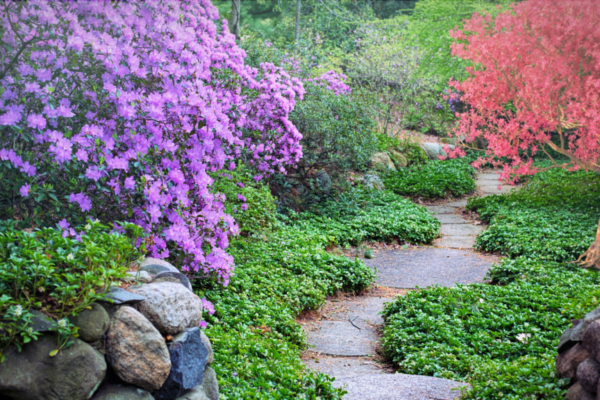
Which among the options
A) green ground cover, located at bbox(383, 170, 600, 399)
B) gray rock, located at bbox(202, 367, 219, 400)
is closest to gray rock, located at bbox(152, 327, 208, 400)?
gray rock, located at bbox(202, 367, 219, 400)

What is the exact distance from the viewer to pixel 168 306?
2.33 metres

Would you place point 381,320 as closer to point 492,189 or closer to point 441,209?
point 441,209

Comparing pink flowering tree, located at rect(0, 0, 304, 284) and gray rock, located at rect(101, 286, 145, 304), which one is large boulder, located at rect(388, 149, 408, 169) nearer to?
pink flowering tree, located at rect(0, 0, 304, 284)

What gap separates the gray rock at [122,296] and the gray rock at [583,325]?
2453mm

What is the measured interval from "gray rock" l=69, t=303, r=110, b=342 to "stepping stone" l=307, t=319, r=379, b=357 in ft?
8.36

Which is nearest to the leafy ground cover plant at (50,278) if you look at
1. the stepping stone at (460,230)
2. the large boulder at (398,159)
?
the stepping stone at (460,230)

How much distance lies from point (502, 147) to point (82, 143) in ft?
22.4

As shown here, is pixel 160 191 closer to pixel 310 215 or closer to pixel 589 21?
pixel 310 215

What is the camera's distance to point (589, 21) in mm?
6293

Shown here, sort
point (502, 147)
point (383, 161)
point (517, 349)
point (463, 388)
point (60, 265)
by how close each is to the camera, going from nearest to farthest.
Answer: point (60, 265) < point (463, 388) < point (517, 349) < point (502, 147) < point (383, 161)

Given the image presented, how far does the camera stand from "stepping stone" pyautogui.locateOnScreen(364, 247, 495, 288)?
6535 millimetres

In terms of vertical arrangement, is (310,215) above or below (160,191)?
below

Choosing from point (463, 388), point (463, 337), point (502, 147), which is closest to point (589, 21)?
point (502, 147)

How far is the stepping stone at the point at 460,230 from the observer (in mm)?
8945
